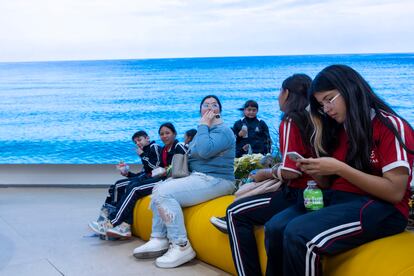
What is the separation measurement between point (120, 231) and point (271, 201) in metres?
1.72

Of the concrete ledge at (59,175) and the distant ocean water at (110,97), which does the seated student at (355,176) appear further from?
the distant ocean water at (110,97)

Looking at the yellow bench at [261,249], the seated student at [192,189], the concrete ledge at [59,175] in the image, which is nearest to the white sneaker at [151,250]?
the seated student at [192,189]

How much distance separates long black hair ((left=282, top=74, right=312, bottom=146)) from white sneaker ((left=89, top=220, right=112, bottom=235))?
203 centimetres

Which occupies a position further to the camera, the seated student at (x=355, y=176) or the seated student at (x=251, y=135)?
the seated student at (x=251, y=135)

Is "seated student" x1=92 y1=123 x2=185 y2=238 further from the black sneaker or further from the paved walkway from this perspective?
the black sneaker

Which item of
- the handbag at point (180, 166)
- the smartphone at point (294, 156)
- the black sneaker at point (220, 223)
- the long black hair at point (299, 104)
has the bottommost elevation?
the black sneaker at point (220, 223)

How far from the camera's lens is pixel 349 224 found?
2588 mm

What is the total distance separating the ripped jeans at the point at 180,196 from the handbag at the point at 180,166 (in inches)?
2.4

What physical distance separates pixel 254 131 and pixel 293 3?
2.54 meters

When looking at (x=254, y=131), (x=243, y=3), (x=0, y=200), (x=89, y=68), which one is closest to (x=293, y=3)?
(x=243, y=3)

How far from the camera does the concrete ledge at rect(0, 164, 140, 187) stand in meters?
7.37

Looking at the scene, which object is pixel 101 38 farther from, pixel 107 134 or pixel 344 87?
pixel 344 87

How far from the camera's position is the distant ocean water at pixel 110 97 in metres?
9.30

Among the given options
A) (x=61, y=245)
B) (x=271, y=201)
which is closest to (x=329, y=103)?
(x=271, y=201)
